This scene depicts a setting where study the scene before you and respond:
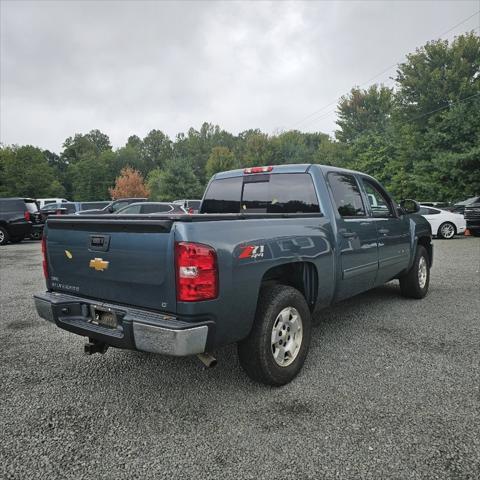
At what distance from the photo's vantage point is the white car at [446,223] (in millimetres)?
16750

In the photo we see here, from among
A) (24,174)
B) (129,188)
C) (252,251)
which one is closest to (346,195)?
(252,251)

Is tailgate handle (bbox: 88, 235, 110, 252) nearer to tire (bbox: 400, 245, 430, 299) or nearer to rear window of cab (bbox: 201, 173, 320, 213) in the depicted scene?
rear window of cab (bbox: 201, 173, 320, 213)

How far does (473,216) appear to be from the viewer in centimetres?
1661

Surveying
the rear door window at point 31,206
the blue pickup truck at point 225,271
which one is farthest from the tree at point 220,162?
the blue pickup truck at point 225,271

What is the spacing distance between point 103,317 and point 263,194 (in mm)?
2145

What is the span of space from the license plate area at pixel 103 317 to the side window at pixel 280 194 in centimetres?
202

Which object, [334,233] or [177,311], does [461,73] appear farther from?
[177,311]

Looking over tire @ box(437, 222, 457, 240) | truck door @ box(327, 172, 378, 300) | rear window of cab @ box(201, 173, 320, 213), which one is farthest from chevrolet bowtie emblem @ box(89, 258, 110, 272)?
tire @ box(437, 222, 457, 240)

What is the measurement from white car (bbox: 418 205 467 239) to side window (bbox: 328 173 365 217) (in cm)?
1364

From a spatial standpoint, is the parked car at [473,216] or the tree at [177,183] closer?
the parked car at [473,216]

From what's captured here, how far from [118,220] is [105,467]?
155 cm

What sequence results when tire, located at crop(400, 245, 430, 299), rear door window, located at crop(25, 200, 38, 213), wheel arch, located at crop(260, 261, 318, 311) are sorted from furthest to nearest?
rear door window, located at crop(25, 200, 38, 213) → tire, located at crop(400, 245, 430, 299) → wheel arch, located at crop(260, 261, 318, 311)

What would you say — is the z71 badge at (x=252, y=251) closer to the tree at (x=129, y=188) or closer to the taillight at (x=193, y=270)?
the taillight at (x=193, y=270)

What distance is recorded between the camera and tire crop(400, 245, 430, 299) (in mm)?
5949
